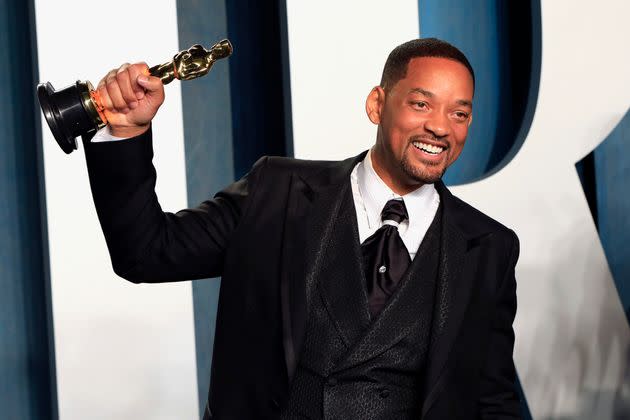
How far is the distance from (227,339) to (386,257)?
337 millimetres

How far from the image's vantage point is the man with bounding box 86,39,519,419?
5.90 feet

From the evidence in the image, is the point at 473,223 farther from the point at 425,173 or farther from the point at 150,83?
the point at 150,83

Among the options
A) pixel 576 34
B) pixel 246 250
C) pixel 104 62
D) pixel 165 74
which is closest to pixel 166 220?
pixel 246 250

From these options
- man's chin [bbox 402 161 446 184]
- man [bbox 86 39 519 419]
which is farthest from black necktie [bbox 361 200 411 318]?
man's chin [bbox 402 161 446 184]

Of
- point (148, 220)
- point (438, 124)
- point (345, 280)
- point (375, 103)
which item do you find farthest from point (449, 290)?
point (148, 220)

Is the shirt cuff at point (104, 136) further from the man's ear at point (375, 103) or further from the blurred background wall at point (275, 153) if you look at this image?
the blurred background wall at point (275, 153)

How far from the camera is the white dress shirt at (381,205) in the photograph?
196 centimetres

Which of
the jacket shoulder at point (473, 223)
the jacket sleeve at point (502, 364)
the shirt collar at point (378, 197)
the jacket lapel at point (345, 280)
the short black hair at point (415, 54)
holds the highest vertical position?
the short black hair at point (415, 54)

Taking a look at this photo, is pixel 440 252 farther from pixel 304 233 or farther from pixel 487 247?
pixel 304 233

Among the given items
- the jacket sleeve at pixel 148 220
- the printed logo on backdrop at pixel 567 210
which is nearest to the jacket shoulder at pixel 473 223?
the jacket sleeve at pixel 148 220

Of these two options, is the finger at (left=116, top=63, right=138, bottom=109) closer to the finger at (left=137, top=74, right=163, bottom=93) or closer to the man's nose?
the finger at (left=137, top=74, right=163, bottom=93)

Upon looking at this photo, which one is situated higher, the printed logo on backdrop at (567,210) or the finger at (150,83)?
the finger at (150,83)

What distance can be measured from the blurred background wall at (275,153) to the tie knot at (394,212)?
86 cm

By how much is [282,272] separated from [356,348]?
190 millimetres
